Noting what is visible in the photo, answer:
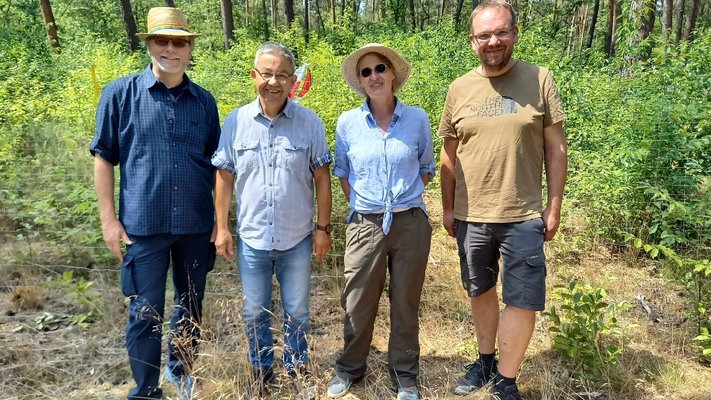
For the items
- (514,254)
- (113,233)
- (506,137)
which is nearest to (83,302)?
(113,233)

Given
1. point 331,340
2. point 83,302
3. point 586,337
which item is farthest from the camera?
point 83,302

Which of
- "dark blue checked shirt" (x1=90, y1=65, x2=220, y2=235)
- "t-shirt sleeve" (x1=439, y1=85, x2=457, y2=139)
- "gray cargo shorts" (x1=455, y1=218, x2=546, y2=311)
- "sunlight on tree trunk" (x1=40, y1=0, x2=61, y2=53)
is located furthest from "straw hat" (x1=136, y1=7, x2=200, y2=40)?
"sunlight on tree trunk" (x1=40, y1=0, x2=61, y2=53)

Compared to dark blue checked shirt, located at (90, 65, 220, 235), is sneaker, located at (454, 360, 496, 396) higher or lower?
lower

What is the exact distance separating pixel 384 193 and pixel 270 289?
0.82m

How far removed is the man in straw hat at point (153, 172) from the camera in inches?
95.7

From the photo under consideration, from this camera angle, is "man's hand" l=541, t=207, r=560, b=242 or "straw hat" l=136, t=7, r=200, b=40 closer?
"straw hat" l=136, t=7, r=200, b=40

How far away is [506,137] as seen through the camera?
2.47m

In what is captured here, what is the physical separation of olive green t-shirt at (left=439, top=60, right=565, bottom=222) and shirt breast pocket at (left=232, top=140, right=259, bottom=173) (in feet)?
3.52

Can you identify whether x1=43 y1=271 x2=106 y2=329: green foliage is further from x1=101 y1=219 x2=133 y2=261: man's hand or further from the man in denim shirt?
the man in denim shirt

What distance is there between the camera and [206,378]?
2.72 meters

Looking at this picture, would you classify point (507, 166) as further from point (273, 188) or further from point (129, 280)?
point (129, 280)

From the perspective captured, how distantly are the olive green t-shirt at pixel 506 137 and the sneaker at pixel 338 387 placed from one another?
1.21m

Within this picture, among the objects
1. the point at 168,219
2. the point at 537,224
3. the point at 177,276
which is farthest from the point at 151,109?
the point at 537,224

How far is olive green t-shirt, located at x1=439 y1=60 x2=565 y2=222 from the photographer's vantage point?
8.05 ft
